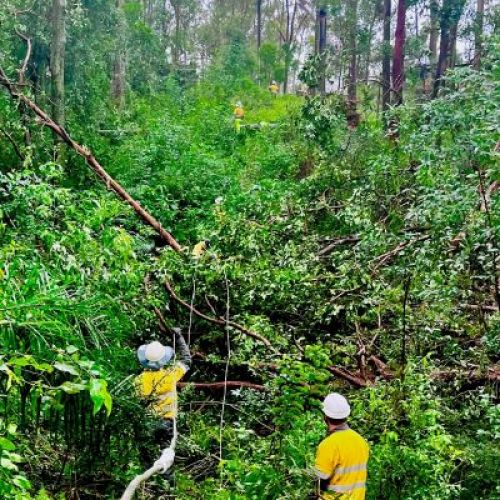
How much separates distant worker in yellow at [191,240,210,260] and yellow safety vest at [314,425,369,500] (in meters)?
2.58

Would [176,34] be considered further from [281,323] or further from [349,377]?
[349,377]

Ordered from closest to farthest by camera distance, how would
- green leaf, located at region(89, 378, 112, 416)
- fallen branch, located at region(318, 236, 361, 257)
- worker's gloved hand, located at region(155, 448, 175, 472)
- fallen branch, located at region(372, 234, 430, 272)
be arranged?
1. green leaf, located at region(89, 378, 112, 416)
2. worker's gloved hand, located at region(155, 448, 175, 472)
3. fallen branch, located at region(372, 234, 430, 272)
4. fallen branch, located at region(318, 236, 361, 257)

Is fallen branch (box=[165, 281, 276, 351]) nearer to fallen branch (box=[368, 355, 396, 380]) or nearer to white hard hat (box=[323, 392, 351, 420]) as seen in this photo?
fallen branch (box=[368, 355, 396, 380])

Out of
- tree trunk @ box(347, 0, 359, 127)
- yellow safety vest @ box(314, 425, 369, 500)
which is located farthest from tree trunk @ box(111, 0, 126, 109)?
yellow safety vest @ box(314, 425, 369, 500)

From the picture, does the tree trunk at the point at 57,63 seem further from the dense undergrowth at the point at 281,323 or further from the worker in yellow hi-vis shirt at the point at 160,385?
the worker in yellow hi-vis shirt at the point at 160,385

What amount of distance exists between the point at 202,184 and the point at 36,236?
511 cm

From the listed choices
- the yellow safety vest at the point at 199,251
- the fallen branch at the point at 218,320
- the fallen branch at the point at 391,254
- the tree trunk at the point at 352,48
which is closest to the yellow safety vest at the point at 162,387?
the fallen branch at the point at 218,320

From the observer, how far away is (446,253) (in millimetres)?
4820

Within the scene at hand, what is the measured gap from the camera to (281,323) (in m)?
5.74

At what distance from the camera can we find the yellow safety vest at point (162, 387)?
12.3 ft

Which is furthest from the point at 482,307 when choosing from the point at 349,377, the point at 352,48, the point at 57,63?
the point at 352,48

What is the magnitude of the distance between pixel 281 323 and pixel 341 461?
Answer: 97.2 inches

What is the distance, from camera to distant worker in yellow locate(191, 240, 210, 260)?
561 centimetres

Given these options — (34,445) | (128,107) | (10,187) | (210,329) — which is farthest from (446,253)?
(128,107)
